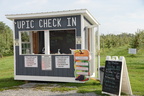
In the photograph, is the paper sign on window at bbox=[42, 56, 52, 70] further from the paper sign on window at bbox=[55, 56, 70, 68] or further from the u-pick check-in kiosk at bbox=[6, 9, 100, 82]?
the paper sign on window at bbox=[55, 56, 70, 68]

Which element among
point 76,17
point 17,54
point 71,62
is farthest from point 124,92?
point 17,54

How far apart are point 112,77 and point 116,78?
161 mm

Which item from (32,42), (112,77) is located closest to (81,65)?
(112,77)

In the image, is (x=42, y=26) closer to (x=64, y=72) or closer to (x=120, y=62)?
(x=64, y=72)

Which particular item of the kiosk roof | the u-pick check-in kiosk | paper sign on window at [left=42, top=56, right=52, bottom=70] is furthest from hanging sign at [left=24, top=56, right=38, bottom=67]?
the kiosk roof

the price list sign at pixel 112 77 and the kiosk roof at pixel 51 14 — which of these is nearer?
the price list sign at pixel 112 77

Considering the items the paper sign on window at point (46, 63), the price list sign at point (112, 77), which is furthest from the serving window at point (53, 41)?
the price list sign at point (112, 77)

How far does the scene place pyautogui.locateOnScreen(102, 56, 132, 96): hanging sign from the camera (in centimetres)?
492

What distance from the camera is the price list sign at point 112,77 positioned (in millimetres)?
4941

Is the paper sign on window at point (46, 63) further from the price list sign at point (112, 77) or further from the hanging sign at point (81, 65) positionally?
the price list sign at point (112, 77)

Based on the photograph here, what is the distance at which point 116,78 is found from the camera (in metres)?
5.01

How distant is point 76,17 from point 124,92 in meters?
3.34

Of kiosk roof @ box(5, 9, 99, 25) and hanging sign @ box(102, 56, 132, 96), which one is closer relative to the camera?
hanging sign @ box(102, 56, 132, 96)

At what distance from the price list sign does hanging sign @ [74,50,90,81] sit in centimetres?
127
